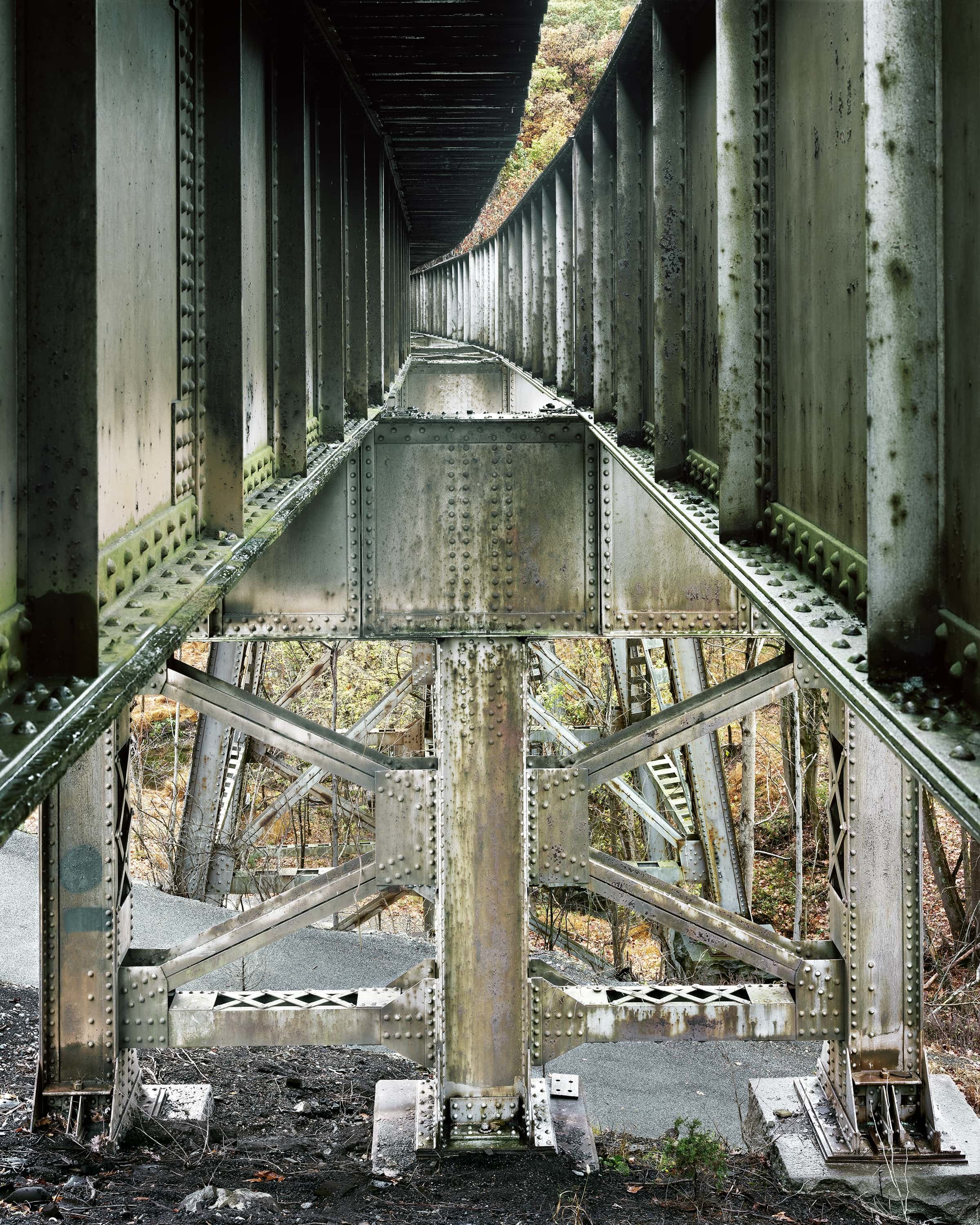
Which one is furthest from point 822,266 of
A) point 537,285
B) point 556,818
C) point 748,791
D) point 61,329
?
point 748,791

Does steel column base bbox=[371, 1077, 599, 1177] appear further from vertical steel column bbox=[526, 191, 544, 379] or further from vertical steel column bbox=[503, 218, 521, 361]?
vertical steel column bbox=[503, 218, 521, 361]

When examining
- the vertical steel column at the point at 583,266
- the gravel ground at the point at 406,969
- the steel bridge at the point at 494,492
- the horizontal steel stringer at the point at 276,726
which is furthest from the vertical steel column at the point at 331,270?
the gravel ground at the point at 406,969

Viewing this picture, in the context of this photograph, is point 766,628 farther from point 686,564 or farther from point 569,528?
point 569,528

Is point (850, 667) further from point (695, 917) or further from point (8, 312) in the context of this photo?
point (695, 917)

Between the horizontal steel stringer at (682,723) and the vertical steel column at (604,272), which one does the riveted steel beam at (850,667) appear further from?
the horizontal steel stringer at (682,723)

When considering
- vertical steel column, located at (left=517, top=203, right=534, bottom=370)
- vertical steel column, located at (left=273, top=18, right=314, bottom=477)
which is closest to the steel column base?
vertical steel column, located at (left=273, top=18, right=314, bottom=477)
